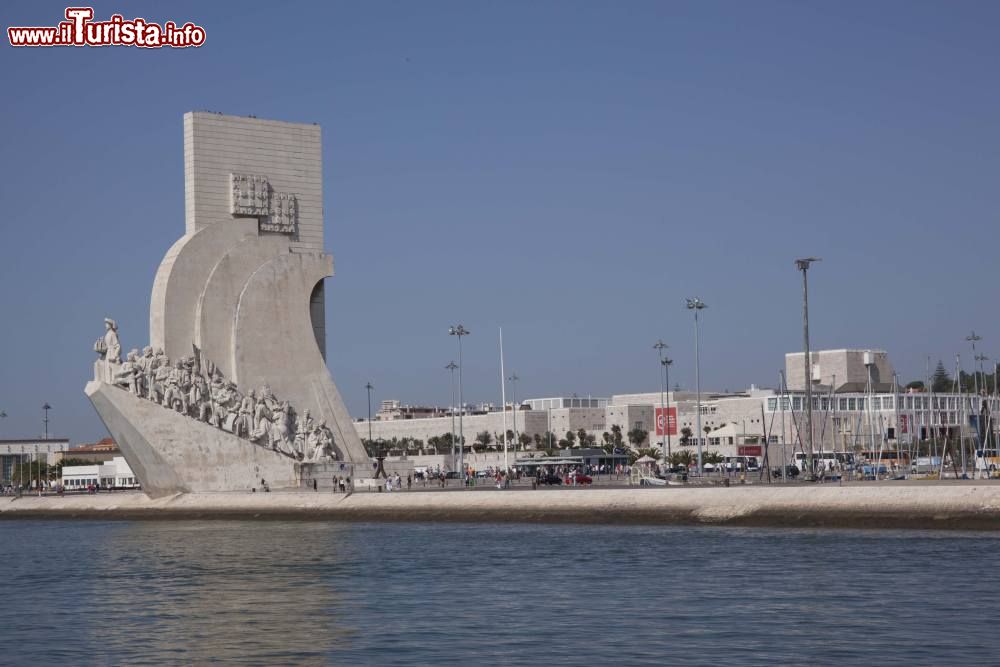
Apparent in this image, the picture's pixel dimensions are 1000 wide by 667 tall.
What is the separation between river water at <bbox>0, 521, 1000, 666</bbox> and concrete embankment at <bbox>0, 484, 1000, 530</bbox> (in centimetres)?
86

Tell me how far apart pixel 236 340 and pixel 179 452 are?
3.39 meters

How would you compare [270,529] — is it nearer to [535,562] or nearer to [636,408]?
[535,562]

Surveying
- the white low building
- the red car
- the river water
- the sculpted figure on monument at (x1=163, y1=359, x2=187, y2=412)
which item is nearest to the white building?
the red car

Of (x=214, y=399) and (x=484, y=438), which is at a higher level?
(x=214, y=399)

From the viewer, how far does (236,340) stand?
37.3 metres

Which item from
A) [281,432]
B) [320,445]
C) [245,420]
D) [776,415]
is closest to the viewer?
[245,420]

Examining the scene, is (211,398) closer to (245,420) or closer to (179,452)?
(245,420)

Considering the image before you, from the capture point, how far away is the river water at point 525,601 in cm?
1247

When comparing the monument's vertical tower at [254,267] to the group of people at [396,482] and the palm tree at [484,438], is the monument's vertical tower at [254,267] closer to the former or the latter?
the group of people at [396,482]

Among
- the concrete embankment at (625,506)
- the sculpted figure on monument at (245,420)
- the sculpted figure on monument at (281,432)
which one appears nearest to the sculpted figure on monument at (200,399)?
the sculpted figure on monument at (245,420)

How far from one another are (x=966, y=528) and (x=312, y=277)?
21.1 metres

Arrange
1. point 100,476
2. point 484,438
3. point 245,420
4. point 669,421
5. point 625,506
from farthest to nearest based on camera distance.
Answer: point 484,438, point 669,421, point 100,476, point 245,420, point 625,506

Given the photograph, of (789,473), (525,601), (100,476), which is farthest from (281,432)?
(100,476)

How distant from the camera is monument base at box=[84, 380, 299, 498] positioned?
34.9 meters
